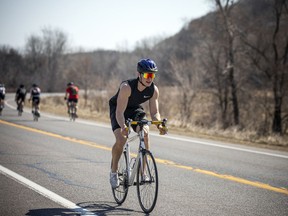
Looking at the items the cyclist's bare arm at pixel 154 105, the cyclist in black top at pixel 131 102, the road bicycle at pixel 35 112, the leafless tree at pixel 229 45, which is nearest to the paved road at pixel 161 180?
the cyclist in black top at pixel 131 102

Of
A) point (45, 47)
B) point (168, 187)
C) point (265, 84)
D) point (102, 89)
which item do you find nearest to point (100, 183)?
point (168, 187)

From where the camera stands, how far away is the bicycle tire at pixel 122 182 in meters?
5.06

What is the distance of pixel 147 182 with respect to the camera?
457 cm

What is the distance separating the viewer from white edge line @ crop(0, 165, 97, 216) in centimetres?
472

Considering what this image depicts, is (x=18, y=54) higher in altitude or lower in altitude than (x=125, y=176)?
higher

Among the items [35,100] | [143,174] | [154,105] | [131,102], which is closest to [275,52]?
[35,100]

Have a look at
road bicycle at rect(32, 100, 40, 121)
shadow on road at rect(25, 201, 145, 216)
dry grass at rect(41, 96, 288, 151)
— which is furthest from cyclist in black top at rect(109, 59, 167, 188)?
road bicycle at rect(32, 100, 40, 121)

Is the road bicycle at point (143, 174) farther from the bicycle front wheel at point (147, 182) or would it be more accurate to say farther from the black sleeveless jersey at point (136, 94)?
the black sleeveless jersey at point (136, 94)

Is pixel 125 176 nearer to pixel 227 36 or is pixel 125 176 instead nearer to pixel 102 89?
pixel 227 36

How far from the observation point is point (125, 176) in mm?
5078

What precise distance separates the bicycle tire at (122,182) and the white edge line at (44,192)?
0.66 metres

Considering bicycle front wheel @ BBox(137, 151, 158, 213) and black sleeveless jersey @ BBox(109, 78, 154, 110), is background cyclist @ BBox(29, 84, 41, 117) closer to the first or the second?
black sleeveless jersey @ BBox(109, 78, 154, 110)

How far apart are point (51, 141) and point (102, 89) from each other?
20090 mm

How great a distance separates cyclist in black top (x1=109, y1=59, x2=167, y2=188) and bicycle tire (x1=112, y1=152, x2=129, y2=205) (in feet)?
0.32
